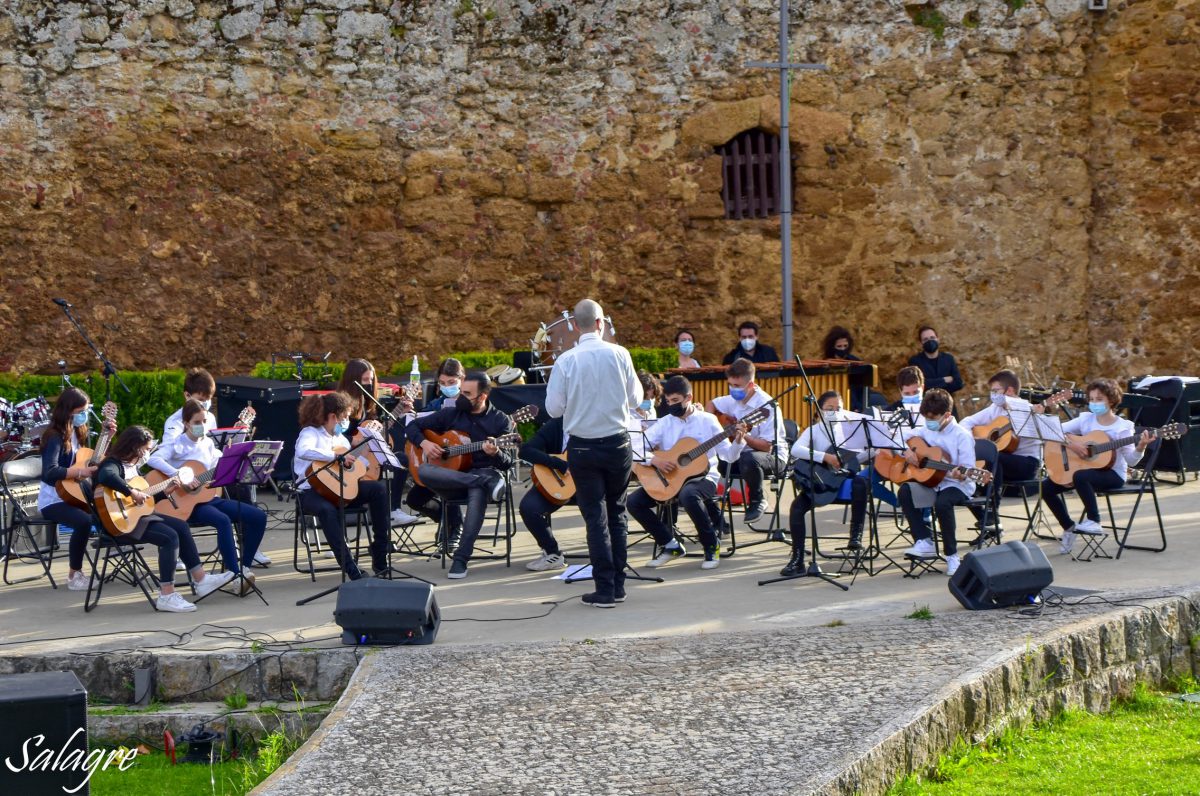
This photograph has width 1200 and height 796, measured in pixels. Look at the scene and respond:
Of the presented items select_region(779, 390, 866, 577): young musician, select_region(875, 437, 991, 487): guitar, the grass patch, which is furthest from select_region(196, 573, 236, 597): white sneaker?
the grass patch

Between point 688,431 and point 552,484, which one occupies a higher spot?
point 688,431

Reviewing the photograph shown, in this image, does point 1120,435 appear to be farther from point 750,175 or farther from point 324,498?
point 750,175

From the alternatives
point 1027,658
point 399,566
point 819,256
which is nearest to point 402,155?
point 819,256

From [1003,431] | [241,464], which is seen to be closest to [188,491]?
[241,464]

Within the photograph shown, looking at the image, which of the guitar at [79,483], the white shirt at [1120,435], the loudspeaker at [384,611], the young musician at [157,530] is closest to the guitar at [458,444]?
the young musician at [157,530]

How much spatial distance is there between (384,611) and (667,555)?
9.94 ft

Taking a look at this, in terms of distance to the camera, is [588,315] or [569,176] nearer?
[588,315]

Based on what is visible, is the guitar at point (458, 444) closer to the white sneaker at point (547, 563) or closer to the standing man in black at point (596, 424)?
the white sneaker at point (547, 563)

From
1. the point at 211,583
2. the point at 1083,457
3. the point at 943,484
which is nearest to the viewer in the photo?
the point at 211,583

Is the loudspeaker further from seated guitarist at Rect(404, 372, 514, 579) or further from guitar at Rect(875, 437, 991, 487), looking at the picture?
guitar at Rect(875, 437, 991, 487)

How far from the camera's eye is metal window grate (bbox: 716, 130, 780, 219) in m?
17.2

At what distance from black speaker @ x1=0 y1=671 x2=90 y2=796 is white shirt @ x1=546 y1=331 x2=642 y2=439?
340cm

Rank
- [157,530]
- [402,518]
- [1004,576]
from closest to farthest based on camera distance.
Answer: [1004,576] < [157,530] < [402,518]

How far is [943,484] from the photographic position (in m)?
9.60
